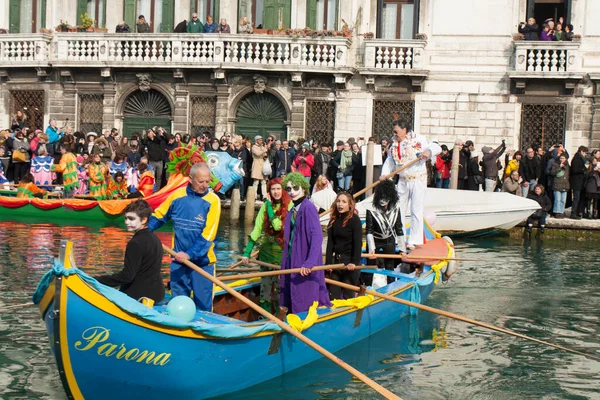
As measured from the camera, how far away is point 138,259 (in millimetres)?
7773

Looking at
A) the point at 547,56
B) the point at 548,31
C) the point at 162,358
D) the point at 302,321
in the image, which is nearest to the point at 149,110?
the point at 547,56

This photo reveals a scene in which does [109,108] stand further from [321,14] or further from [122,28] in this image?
[321,14]

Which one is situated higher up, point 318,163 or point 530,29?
point 530,29

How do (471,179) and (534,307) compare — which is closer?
(534,307)

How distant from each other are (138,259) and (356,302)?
264 cm

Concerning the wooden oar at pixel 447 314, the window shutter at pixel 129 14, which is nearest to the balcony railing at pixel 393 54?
the window shutter at pixel 129 14

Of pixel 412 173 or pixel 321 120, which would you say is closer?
pixel 412 173

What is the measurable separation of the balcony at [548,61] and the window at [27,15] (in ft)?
42.7

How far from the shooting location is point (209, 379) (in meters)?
7.96

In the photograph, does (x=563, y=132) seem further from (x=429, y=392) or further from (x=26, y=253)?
(x=429, y=392)

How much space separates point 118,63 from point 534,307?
16.2 meters

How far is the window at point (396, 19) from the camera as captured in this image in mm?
25406

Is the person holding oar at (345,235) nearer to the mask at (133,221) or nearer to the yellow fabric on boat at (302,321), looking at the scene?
the yellow fabric on boat at (302,321)

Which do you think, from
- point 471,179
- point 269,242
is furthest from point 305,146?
point 269,242
